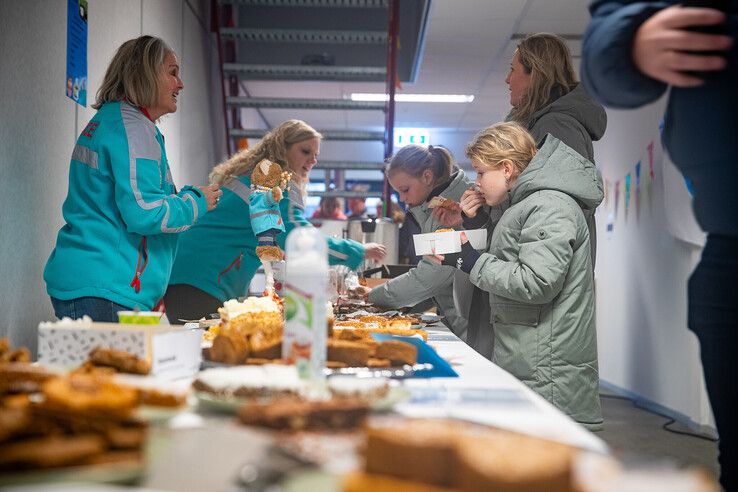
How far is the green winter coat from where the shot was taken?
7.12ft

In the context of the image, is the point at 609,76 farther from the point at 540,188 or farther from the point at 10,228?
the point at 10,228

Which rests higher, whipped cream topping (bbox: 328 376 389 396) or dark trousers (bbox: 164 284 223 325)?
whipped cream topping (bbox: 328 376 389 396)

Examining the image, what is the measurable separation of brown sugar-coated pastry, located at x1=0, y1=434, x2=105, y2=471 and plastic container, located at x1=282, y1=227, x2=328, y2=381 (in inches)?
15.9

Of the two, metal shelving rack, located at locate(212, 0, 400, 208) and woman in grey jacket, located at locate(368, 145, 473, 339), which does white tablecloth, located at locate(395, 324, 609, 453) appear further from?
metal shelving rack, located at locate(212, 0, 400, 208)

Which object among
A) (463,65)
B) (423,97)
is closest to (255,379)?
(463,65)

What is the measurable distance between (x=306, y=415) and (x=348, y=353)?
1.63 ft

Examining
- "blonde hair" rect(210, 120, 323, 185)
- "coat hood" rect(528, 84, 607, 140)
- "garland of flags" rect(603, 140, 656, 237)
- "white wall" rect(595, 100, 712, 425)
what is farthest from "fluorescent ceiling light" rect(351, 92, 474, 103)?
"coat hood" rect(528, 84, 607, 140)

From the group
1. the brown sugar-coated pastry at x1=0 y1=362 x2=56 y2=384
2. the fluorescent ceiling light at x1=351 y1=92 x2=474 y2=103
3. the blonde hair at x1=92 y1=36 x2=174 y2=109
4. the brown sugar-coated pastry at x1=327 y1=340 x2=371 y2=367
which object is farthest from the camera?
the fluorescent ceiling light at x1=351 y1=92 x2=474 y2=103

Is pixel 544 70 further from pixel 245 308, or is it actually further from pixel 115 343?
pixel 115 343

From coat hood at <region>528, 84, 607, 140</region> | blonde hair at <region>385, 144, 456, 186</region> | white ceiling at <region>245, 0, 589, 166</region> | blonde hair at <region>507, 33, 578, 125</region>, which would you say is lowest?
blonde hair at <region>385, 144, 456, 186</region>

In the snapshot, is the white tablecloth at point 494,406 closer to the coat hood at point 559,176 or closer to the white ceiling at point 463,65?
the coat hood at point 559,176

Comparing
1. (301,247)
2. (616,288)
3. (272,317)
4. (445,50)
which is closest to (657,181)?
(616,288)

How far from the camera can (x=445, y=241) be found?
239 cm

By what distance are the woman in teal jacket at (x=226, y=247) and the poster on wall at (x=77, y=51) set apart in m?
0.66
